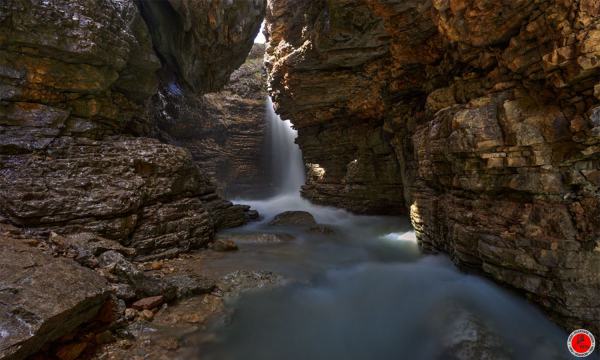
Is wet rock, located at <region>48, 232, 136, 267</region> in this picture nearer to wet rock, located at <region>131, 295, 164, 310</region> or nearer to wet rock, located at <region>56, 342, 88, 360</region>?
wet rock, located at <region>131, 295, 164, 310</region>

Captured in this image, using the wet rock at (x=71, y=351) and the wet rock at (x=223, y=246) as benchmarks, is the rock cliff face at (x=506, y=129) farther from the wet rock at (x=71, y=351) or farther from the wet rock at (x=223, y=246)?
the wet rock at (x=71, y=351)

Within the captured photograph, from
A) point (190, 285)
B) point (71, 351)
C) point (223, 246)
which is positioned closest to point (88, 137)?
point (223, 246)

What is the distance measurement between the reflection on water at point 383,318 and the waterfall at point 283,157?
58.8 ft

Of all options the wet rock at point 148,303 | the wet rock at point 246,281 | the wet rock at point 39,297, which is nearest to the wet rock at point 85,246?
the wet rock at point 39,297

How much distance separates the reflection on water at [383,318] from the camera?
4.61 meters

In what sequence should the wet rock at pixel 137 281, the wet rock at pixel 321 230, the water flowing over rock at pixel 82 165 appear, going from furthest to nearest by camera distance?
the wet rock at pixel 321 230, the wet rock at pixel 137 281, the water flowing over rock at pixel 82 165

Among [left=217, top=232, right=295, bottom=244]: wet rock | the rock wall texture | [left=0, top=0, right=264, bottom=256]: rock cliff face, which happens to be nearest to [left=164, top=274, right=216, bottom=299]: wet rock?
[left=0, top=0, right=264, bottom=256]: rock cliff face

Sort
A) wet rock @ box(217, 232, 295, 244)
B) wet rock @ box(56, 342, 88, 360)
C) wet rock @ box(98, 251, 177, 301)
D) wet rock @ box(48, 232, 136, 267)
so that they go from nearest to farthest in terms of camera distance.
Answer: wet rock @ box(56, 342, 88, 360) < wet rock @ box(98, 251, 177, 301) < wet rock @ box(48, 232, 136, 267) < wet rock @ box(217, 232, 295, 244)

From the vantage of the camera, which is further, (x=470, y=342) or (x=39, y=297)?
(x=470, y=342)

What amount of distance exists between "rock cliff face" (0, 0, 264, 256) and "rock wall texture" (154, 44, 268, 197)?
38.6 feet

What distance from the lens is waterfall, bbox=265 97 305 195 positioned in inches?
1020

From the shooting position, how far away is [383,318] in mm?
5547
